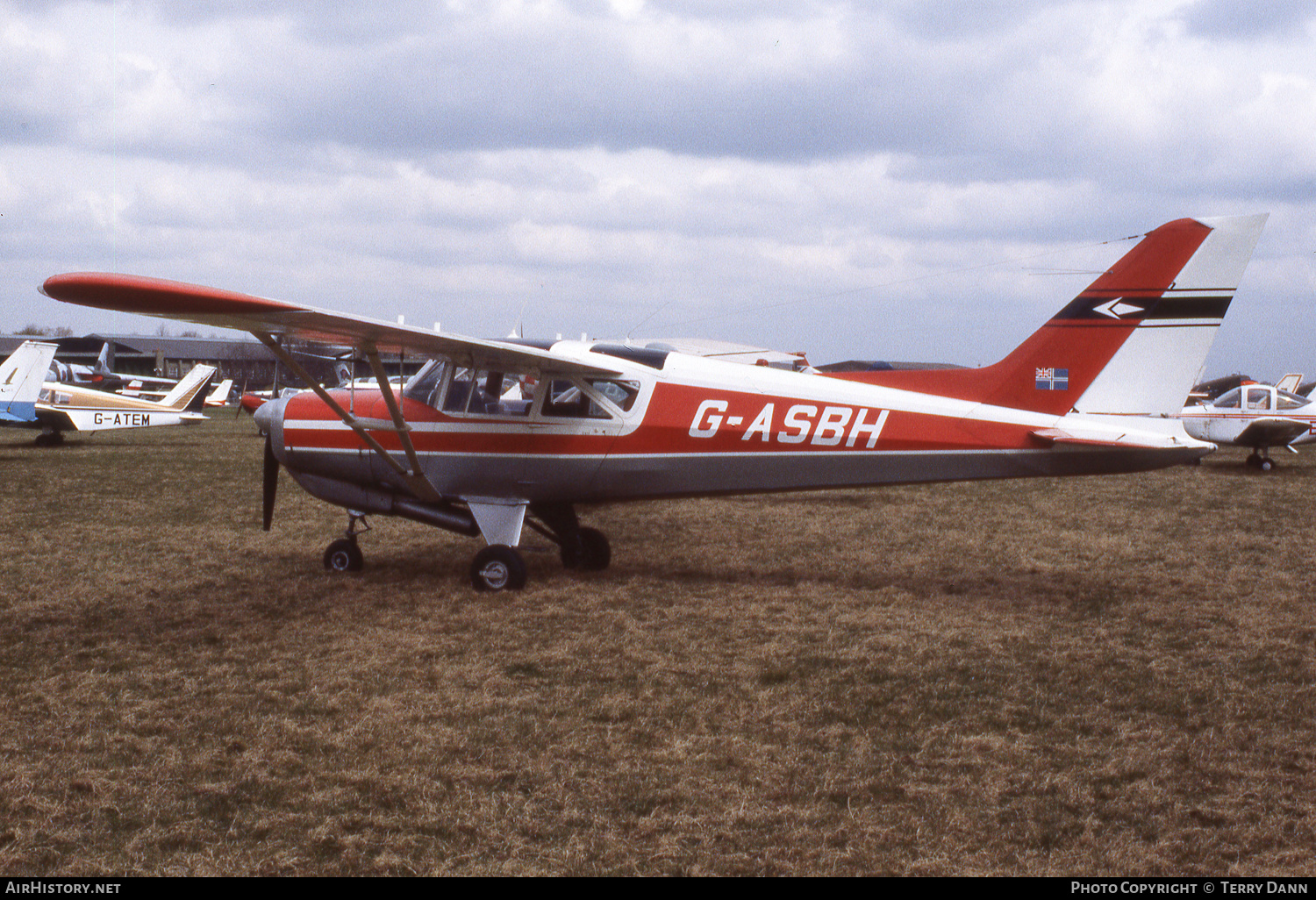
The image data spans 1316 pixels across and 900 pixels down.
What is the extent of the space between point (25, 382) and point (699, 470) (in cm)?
2043

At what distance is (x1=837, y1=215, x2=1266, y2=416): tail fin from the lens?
7.63m

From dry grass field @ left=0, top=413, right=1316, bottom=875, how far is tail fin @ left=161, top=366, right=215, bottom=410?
60.1ft

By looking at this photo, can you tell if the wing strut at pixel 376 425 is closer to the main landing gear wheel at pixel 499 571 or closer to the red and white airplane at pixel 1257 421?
the main landing gear wheel at pixel 499 571

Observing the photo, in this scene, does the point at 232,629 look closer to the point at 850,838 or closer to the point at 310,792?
the point at 310,792

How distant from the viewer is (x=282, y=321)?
22.0 ft

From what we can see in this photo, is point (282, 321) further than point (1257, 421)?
No

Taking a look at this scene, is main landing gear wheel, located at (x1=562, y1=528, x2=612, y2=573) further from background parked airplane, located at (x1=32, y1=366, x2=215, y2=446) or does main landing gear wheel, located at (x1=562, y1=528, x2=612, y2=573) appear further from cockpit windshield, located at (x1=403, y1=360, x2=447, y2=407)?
background parked airplane, located at (x1=32, y1=366, x2=215, y2=446)

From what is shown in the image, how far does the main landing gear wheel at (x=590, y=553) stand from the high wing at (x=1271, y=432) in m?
17.6

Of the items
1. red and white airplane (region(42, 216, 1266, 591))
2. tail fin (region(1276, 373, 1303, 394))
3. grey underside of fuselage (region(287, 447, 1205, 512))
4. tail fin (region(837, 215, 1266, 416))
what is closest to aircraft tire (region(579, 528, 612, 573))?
red and white airplane (region(42, 216, 1266, 591))

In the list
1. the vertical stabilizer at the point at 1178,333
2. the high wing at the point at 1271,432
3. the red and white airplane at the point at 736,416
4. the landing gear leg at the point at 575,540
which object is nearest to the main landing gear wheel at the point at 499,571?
the red and white airplane at the point at 736,416

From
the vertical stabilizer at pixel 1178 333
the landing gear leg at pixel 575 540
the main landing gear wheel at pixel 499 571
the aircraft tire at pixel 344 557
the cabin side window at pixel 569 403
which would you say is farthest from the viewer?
the landing gear leg at pixel 575 540

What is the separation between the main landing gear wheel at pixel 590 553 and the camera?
9391 mm

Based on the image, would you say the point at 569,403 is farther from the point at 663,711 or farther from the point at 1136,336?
the point at 1136,336

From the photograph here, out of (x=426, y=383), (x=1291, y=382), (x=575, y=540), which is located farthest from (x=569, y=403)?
(x=1291, y=382)
